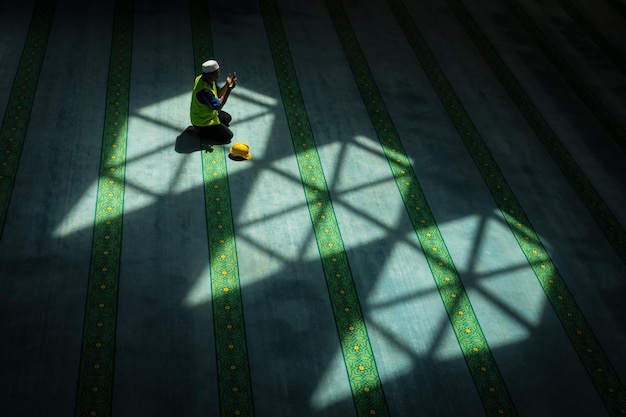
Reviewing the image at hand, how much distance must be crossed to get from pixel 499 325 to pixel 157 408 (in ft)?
7.90

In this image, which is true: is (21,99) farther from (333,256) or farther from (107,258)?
(333,256)

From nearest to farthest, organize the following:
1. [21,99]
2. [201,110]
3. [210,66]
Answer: [210,66], [201,110], [21,99]

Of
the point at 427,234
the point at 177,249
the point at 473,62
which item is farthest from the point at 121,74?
the point at 473,62

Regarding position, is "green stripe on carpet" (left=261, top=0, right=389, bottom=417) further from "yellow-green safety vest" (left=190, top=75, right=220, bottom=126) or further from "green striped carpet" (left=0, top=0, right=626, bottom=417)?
"yellow-green safety vest" (left=190, top=75, right=220, bottom=126)

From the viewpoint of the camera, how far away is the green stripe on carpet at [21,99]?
5.20m

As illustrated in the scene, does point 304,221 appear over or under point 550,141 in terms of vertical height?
over

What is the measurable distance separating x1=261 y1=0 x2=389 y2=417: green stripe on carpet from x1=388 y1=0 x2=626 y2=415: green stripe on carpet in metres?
1.49

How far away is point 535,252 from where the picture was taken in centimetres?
534

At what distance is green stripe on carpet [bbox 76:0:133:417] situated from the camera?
3.96 meters

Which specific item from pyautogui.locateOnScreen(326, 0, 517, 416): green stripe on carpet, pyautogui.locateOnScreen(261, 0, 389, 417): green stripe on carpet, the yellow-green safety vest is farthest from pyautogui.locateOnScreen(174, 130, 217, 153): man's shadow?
pyautogui.locateOnScreen(326, 0, 517, 416): green stripe on carpet

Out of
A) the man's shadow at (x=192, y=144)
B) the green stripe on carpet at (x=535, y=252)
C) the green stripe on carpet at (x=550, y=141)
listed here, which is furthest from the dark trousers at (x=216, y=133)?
the green stripe on carpet at (x=550, y=141)

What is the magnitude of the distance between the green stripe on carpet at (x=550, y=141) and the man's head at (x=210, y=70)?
3.27m

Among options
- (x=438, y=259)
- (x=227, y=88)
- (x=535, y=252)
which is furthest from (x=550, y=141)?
(x=227, y=88)

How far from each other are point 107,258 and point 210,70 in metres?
1.78
